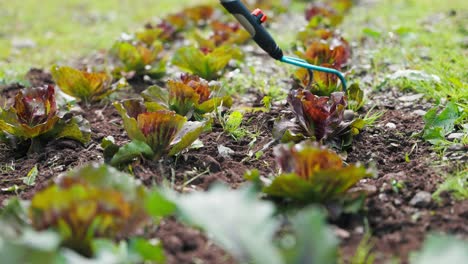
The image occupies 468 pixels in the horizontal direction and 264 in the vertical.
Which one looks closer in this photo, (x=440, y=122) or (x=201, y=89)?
(x=440, y=122)

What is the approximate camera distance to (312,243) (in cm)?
131

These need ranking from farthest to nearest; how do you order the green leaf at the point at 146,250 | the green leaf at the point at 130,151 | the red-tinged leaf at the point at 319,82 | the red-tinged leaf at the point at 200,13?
the red-tinged leaf at the point at 200,13, the red-tinged leaf at the point at 319,82, the green leaf at the point at 130,151, the green leaf at the point at 146,250

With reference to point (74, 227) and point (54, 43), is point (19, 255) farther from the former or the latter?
point (54, 43)

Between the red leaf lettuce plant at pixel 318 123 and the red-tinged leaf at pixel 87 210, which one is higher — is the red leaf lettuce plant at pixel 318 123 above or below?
above

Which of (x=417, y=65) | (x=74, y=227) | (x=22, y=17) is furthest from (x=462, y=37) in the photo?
(x=22, y=17)

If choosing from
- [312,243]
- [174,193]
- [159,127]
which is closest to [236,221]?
[312,243]

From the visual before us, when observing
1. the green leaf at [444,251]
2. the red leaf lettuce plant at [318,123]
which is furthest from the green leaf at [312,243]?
the red leaf lettuce plant at [318,123]

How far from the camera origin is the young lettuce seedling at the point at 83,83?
10.2 feet

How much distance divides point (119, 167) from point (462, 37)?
2962 mm

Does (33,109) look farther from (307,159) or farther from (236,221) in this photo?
(236,221)

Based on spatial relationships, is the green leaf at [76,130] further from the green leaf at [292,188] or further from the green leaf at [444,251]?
the green leaf at [444,251]

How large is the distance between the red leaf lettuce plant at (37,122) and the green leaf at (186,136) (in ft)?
1.85

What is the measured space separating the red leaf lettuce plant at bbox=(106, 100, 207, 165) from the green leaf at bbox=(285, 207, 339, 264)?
97 centimetres

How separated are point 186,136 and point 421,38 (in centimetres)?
256
